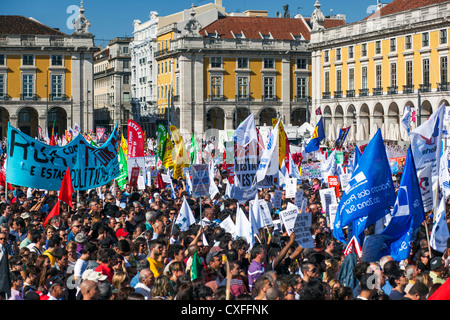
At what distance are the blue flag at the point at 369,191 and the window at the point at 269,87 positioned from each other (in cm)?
7300

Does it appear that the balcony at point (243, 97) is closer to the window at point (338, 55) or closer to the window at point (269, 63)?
the window at point (269, 63)

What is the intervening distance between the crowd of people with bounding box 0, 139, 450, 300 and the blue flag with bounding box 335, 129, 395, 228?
574mm

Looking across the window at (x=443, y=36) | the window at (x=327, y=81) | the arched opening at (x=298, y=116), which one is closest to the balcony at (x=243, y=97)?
the arched opening at (x=298, y=116)

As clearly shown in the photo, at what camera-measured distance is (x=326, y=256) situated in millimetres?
12352

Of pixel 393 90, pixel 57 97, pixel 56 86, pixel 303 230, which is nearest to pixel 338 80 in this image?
pixel 393 90

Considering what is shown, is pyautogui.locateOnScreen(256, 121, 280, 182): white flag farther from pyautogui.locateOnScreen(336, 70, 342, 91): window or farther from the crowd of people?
pyautogui.locateOnScreen(336, 70, 342, 91): window

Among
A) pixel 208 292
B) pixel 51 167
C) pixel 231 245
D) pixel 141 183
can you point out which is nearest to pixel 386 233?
pixel 231 245

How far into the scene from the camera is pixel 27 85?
81.4 m

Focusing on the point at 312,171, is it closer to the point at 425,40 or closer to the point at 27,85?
the point at 425,40

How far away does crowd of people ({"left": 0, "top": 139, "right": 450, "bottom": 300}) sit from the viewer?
31.4 ft

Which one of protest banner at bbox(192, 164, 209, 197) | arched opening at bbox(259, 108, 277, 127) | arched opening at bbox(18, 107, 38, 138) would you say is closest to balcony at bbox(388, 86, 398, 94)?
arched opening at bbox(259, 108, 277, 127)

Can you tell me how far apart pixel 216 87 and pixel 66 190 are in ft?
219

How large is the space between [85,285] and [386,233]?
473 cm

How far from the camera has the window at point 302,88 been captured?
86938 mm
